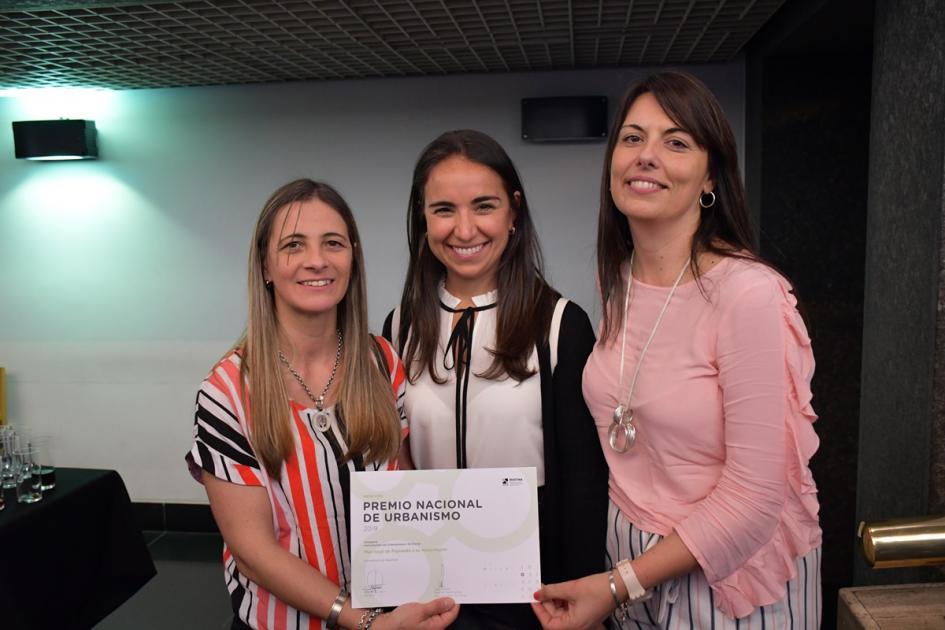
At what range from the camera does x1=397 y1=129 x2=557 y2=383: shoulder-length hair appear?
5.67 feet

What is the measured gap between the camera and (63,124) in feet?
13.7

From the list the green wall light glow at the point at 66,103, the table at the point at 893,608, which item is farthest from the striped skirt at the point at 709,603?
the green wall light glow at the point at 66,103

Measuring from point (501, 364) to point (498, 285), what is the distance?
0.75 feet

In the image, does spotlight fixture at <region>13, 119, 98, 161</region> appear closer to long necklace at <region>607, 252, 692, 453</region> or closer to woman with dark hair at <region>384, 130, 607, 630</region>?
woman with dark hair at <region>384, 130, 607, 630</region>

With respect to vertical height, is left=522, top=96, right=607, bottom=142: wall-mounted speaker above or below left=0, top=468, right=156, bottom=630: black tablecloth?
above

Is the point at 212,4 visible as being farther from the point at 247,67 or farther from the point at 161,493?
the point at 161,493

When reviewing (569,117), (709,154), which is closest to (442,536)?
(709,154)

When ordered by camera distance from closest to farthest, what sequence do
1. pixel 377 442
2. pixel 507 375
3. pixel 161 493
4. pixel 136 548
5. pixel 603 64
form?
pixel 377 442 < pixel 507 375 < pixel 136 548 < pixel 603 64 < pixel 161 493

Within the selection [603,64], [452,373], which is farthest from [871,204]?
[603,64]

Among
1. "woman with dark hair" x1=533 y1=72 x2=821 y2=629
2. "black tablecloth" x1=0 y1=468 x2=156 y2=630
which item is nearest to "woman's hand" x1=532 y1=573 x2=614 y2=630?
"woman with dark hair" x1=533 y1=72 x2=821 y2=629

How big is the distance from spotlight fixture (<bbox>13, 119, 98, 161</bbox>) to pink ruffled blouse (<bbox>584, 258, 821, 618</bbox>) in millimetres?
3906

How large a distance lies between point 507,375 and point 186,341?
3305 mm

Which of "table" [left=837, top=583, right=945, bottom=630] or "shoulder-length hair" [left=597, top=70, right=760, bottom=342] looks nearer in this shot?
"table" [left=837, top=583, right=945, bottom=630]

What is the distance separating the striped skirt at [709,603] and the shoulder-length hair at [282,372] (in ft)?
1.94
